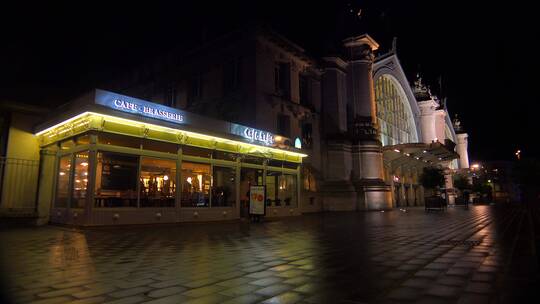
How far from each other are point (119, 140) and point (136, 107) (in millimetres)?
1486

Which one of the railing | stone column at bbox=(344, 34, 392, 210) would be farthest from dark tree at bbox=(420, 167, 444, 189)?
the railing

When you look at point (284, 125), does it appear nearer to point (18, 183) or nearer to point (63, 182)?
point (63, 182)

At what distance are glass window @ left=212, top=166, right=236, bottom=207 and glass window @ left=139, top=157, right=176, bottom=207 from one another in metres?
2.45

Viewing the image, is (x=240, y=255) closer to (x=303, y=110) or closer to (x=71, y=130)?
(x=71, y=130)

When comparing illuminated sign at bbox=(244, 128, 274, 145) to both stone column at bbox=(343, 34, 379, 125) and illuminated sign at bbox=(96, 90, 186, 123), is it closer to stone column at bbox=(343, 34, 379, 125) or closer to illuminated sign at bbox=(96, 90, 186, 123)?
illuminated sign at bbox=(96, 90, 186, 123)

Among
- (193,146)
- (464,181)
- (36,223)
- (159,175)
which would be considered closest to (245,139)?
(193,146)

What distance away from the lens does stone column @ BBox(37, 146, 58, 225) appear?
15.4 meters

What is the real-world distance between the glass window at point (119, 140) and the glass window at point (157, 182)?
77cm

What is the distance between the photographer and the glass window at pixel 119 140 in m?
13.7

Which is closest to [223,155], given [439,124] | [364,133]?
[364,133]

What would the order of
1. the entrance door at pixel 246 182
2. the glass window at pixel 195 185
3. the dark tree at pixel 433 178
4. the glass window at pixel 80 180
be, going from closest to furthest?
the glass window at pixel 80 180 → the glass window at pixel 195 185 → the entrance door at pixel 246 182 → the dark tree at pixel 433 178

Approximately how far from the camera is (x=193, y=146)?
1675cm

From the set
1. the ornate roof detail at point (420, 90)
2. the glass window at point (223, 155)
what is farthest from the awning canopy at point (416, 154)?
the glass window at point (223, 155)

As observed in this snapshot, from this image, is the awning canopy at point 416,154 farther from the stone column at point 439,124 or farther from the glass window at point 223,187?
the glass window at point 223,187
